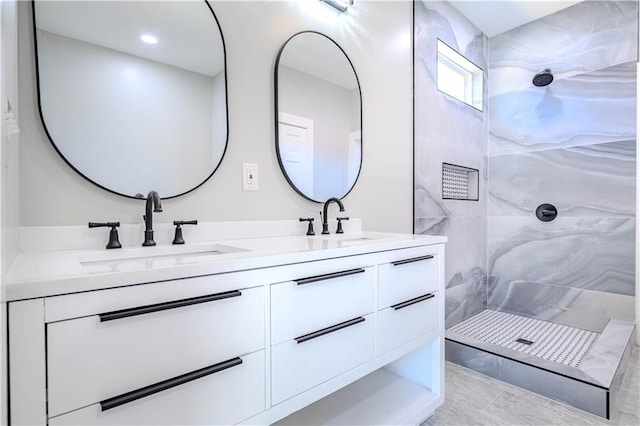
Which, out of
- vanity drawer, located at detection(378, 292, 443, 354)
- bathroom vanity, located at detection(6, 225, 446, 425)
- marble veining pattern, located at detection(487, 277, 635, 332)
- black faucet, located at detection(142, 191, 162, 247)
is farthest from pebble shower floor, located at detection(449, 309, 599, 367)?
black faucet, located at detection(142, 191, 162, 247)

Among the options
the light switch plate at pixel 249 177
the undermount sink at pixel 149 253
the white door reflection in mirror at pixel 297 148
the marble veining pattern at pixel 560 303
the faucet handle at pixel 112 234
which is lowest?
the marble veining pattern at pixel 560 303

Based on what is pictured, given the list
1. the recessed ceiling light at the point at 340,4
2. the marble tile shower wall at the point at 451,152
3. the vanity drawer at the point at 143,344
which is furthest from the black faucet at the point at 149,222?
the marble tile shower wall at the point at 451,152

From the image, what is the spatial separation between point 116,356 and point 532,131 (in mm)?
3382

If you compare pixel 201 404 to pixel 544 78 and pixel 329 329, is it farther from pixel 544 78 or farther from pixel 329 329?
pixel 544 78

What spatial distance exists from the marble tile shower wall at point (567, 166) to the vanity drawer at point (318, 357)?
2.39 meters

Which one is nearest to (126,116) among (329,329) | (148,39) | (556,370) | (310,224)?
(148,39)

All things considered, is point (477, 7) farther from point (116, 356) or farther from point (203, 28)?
point (116, 356)

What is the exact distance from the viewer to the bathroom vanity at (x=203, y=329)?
2.08 feet

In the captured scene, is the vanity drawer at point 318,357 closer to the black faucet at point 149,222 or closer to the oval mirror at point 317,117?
the black faucet at point 149,222

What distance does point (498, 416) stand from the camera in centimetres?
166

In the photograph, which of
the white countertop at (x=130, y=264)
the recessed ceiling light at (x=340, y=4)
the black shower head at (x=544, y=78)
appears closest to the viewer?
the white countertop at (x=130, y=264)

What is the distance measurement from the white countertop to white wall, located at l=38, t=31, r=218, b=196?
255 mm

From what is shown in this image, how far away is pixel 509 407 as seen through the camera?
174cm

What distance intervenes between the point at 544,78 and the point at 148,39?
119 inches
